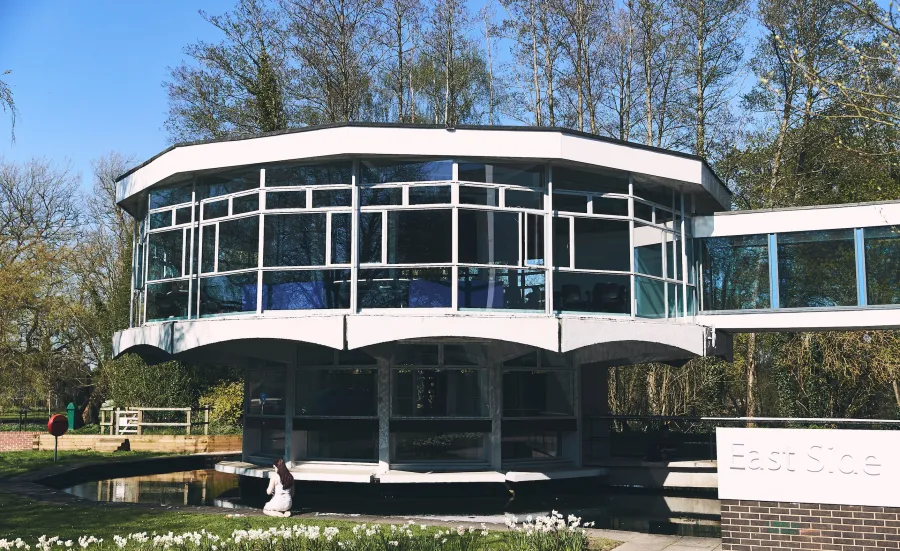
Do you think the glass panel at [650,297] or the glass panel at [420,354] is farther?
the glass panel at [650,297]

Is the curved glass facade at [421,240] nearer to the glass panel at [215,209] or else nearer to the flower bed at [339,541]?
the glass panel at [215,209]

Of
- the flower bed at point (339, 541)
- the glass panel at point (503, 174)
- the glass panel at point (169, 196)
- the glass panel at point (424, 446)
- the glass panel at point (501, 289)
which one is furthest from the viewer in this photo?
the glass panel at point (169, 196)

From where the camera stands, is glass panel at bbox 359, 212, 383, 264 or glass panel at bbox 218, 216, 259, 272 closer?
glass panel at bbox 359, 212, 383, 264

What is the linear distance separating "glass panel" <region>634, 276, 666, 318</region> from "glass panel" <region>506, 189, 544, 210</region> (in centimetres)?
247

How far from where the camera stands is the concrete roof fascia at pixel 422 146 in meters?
16.4

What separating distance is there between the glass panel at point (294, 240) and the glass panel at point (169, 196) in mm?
2657

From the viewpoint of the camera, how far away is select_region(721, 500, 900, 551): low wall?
398 inches

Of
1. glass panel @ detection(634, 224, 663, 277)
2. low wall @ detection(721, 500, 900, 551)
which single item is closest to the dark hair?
low wall @ detection(721, 500, 900, 551)

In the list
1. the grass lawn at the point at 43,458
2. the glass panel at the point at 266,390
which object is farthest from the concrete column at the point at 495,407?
the grass lawn at the point at 43,458

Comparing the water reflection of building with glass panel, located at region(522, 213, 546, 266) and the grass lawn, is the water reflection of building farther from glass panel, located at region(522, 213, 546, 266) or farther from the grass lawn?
the grass lawn

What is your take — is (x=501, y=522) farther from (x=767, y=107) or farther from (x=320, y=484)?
(x=767, y=107)

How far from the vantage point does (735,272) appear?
1959 cm

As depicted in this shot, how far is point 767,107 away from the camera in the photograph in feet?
109

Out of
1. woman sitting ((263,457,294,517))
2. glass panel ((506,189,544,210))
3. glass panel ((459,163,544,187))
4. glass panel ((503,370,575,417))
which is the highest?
glass panel ((459,163,544,187))
